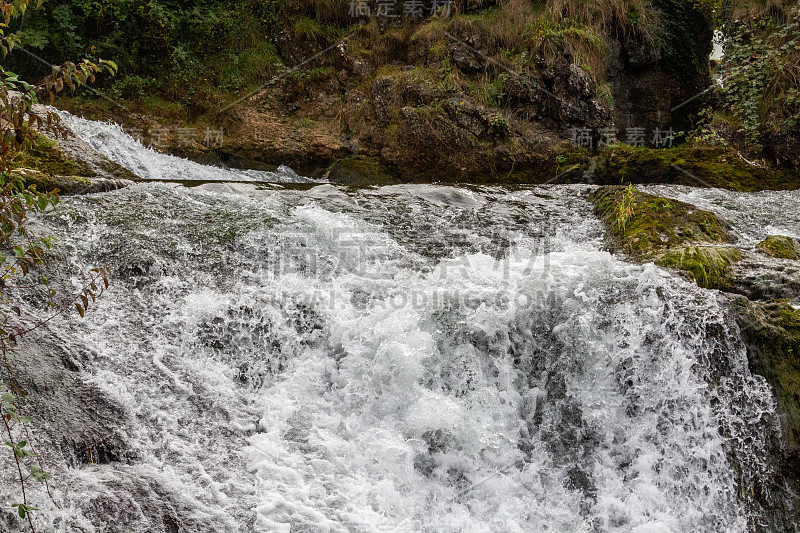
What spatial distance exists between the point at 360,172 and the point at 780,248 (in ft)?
21.8

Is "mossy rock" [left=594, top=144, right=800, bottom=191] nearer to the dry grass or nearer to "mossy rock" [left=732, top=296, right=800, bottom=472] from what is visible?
the dry grass

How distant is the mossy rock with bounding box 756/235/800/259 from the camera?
5.08 meters

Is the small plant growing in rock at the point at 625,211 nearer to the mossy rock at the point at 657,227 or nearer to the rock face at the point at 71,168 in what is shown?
the mossy rock at the point at 657,227

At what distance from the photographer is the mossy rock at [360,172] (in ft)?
32.7

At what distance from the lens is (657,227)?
5.50m

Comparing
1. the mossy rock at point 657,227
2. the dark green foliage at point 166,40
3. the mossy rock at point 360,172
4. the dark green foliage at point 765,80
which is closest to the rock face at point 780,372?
the mossy rock at point 657,227

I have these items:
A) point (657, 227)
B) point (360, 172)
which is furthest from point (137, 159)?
point (657, 227)

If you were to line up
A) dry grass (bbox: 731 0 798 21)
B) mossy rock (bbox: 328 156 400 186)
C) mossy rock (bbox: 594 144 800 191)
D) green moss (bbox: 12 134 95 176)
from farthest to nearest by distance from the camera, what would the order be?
1. mossy rock (bbox: 328 156 400 186)
2. dry grass (bbox: 731 0 798 21)
3. mossy rock (bbox: 594 144 800 191)
4. green moss (bbox: 12 134 95 176)

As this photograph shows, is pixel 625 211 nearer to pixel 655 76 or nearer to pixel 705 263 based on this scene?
pixel 705 263

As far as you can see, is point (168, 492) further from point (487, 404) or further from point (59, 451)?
point (487, 404)

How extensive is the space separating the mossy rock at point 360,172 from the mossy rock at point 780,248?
598cm

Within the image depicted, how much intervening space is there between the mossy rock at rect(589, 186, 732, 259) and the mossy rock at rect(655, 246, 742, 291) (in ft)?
0.85

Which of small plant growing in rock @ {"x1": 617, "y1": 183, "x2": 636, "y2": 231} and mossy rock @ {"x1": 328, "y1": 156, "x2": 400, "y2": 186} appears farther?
mossy rock @ {"x1": 328, "y1": 156, "x2": 400, "y2": 186}

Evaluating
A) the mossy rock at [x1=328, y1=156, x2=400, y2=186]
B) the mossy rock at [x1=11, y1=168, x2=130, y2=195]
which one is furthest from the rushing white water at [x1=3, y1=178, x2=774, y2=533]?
the mossy rock at [x1=328, y1=156, x2=400, y2=186]
